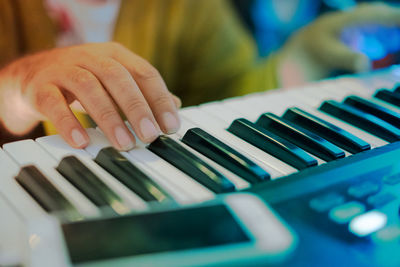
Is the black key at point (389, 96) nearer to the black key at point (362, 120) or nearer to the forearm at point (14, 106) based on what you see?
the black key at point (362, 120)

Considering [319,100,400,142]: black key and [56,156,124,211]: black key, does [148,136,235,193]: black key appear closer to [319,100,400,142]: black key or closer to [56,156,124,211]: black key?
[56,156,124,211]: black key

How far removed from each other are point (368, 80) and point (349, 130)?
1.02 feet

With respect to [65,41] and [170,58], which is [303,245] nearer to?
[65,41]

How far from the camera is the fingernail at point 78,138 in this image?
2.43 ft

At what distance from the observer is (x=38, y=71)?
3.17ft

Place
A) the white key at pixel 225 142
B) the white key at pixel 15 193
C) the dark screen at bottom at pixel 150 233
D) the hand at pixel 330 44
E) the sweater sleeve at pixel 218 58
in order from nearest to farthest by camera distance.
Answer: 1. the dark screen at bottom at pixel 150 233
2. the white key at pixel 15 193
3. the white key at pixel 225 142
4. the hand at pixel 330 44
5. the sweater sleeve at pixel 218 58

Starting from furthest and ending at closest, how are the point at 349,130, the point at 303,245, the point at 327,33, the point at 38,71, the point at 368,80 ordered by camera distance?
the point at 327,33 → the point at 368,80 → the point at 38,71 → the point at 349,130 → the point at 303,245

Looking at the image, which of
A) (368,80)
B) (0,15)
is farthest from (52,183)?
(0,15)

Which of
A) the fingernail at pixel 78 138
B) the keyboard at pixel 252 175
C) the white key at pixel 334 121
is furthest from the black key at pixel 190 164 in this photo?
the white key at pixel 334 121

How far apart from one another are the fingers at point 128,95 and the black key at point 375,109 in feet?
1.41

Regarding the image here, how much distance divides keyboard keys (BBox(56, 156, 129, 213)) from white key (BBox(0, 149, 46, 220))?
61 mm

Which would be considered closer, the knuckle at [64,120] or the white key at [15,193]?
the white key at [15,193]

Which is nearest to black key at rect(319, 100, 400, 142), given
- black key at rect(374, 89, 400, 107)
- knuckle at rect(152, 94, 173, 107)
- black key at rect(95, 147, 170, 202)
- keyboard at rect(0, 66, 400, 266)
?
keyboard at rect(0, 66, 400, 266)

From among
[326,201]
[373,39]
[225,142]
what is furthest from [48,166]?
[373,39]
